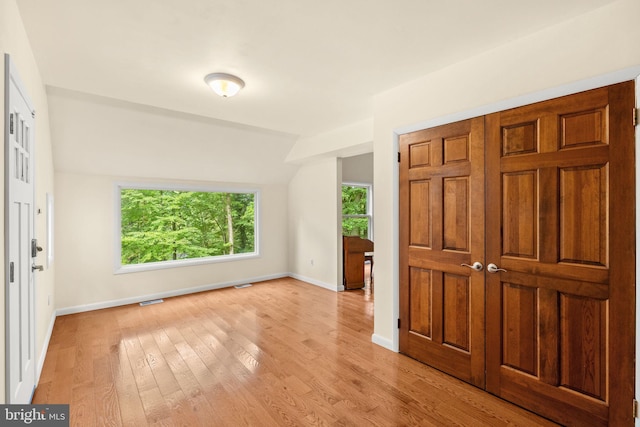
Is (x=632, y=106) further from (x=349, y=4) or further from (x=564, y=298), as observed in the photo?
(x=349, y=4)

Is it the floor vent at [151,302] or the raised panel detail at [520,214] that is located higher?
the raised panel detail at [520,214]

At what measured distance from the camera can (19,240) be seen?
1.68 m

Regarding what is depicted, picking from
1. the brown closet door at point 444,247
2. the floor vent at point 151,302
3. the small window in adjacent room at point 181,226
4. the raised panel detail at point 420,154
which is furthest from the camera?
the small window in adjacent room at point 181,226

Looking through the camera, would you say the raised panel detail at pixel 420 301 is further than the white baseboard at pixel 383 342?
No

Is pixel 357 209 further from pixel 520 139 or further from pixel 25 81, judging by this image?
pixel 25 81

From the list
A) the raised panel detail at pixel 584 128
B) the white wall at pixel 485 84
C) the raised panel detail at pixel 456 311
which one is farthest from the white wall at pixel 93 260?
the raised panel detail at pixel 584 128

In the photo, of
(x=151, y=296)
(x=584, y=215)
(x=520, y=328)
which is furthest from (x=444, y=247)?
(x=151, y=296)

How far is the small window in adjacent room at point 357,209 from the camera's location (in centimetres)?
712

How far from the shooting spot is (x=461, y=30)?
77.2 inches

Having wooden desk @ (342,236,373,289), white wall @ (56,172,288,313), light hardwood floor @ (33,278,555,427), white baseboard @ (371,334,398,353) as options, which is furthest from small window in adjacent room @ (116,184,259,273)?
white baseboard @ (371,334,398,353)

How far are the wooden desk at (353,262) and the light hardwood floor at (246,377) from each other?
4.36 feet

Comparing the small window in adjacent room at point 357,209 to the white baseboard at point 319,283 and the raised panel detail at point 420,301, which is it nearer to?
the white baseboard at point 319,283

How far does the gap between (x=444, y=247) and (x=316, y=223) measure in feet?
10.6

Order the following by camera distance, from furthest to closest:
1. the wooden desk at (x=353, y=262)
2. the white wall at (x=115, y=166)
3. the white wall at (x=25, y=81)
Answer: the wooden desk at (x=353, y=262), the white wall at (x=115, y=166), the white wall at (x=25, y=81)
